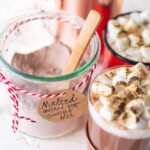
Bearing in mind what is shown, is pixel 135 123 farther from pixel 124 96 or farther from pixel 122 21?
pixel 122 21

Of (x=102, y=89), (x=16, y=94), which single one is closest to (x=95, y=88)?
(x=102, y=89)

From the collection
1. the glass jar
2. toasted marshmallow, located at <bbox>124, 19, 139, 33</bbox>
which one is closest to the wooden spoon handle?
the glass jar

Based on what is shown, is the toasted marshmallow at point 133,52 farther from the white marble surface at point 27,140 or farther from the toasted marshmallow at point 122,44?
the white marble surface at point 27,140

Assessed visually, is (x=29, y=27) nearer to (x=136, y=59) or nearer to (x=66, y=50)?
(x=66, y=50)

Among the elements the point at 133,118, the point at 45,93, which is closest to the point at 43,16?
the point at 45,93

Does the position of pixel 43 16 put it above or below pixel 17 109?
above

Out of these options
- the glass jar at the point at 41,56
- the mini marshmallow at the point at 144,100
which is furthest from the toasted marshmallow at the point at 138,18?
the mini marshmallow at the point at 144,100

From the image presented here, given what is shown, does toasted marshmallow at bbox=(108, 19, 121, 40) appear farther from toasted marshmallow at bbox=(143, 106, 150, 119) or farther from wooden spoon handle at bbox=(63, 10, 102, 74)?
toasted marshmallow at bbox=(143, 106, 150, 119)
